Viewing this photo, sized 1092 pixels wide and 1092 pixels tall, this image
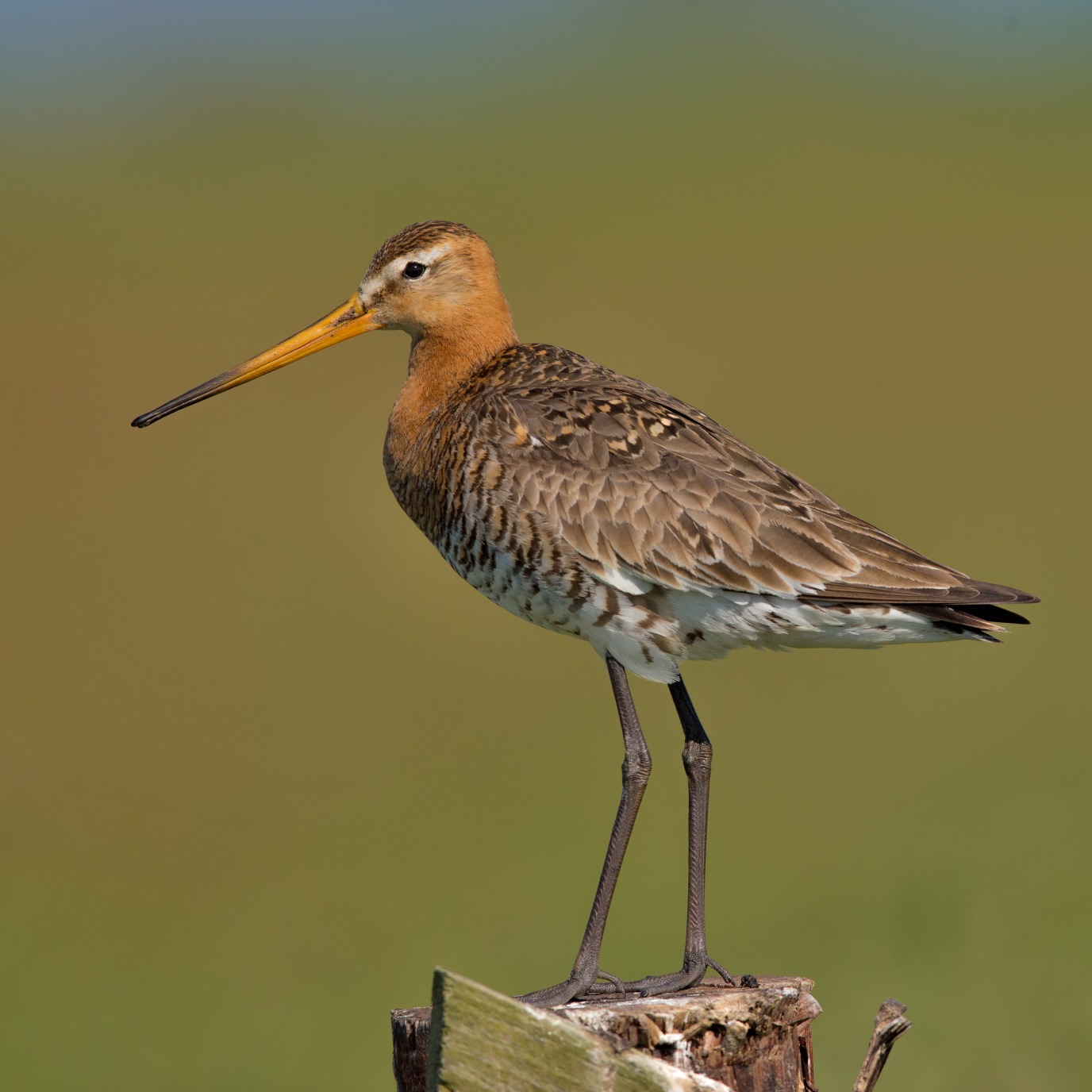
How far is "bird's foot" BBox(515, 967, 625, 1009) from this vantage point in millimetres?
6309

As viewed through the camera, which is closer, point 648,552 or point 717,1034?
point 717,1034

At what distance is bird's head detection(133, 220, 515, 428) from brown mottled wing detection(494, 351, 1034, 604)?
84 centimetres

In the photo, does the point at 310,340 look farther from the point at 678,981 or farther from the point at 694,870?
the point at 678,981

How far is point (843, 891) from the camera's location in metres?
11.6

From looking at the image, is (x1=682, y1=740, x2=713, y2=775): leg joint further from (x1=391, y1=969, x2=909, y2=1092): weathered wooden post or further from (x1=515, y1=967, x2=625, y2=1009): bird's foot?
(x1=391, y1=969, x2=909, y2=1092): weathered wooden post

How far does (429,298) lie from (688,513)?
5.75 ft

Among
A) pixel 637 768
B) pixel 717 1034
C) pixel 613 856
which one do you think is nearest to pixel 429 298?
pixel 637 768

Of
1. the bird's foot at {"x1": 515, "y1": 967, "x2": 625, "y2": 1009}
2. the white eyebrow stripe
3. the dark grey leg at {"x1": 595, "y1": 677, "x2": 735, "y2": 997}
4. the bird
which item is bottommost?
the bird's foot at {"x1": 515, "y1": 967, "x2": 625, "y2": 1009}

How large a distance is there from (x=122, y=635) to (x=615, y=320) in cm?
974

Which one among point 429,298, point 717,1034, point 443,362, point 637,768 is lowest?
point 717,1034

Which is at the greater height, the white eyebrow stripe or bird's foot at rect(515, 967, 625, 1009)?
the white eyebrow stripe

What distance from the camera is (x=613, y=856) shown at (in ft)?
22.0

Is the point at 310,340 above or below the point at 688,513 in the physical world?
above

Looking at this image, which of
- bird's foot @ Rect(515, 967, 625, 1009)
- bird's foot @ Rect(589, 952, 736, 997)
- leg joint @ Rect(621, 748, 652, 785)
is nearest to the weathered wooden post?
bird's foot @ Rect(589, 952, 736, 997)
